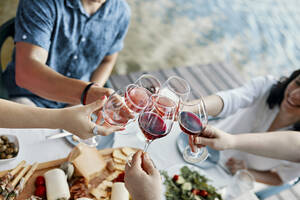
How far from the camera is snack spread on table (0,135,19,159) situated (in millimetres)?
1149

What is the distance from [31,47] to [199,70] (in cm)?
258

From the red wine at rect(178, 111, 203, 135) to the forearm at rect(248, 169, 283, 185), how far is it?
968 millimetres

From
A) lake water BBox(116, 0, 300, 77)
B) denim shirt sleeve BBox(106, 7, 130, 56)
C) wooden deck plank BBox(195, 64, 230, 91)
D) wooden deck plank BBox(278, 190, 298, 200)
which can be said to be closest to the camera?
denim shirt sleeve BBox(106, 7, 130, 56)

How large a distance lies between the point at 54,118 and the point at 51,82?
1.40 ft

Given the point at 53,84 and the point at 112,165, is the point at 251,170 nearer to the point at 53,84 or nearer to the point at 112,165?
the point at 112,165

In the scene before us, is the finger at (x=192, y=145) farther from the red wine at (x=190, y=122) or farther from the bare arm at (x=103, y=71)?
the bare arm at (x=103, y=71)

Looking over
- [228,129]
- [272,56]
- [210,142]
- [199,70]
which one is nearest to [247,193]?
[210,142]

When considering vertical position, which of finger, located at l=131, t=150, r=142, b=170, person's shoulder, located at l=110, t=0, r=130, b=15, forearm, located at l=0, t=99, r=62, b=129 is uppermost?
person's shoulder, located at l=110, t=0, r=130, b=15

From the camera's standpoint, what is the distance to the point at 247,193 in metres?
1.20

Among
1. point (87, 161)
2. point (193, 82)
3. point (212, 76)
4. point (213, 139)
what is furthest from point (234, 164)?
point (212, 76)

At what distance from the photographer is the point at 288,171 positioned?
171cm

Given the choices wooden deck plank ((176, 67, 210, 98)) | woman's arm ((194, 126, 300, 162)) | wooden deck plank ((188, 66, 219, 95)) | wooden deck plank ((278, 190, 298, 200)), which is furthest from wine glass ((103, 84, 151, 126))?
wooden deck plank ((188, 66, 219, 95))

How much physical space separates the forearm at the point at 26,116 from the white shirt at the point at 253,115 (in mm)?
1070

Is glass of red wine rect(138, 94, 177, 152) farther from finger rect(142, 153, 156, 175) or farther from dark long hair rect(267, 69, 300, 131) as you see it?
dark long hair rect(267, 69, 300, 131)
